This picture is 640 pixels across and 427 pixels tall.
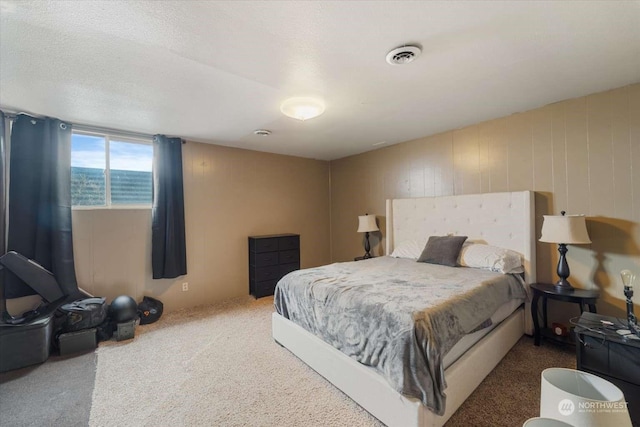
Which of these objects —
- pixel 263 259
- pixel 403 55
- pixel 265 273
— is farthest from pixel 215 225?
pixel 403 55

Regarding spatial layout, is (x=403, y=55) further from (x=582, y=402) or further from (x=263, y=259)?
(x=263, y=259)

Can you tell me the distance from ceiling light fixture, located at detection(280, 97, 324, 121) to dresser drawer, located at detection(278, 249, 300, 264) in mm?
2469

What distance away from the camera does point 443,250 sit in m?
3.07

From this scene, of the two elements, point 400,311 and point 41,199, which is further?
point 41,199

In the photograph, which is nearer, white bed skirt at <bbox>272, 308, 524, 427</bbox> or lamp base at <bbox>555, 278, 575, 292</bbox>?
white bed skirt at <bbox>272, 308, 524, 427</bbox>

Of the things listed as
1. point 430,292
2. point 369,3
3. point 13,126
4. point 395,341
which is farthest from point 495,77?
point 13,126

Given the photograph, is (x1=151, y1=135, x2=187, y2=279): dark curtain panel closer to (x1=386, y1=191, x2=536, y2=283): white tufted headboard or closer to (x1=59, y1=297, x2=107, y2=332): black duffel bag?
(x1=59, y1=297, x2=107, y2=332): black duffel bag

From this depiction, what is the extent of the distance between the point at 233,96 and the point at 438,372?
102 inches

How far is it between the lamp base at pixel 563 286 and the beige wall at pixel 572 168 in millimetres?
204

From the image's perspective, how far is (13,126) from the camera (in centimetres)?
269

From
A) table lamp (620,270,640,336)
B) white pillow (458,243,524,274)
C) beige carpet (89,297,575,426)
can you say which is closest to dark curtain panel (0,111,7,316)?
beige carpet (89,297,575,426)

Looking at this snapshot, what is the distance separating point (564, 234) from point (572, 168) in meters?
0.74

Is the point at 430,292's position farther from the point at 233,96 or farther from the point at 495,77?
the point at 233,96

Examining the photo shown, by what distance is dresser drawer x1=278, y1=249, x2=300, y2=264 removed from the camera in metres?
4.35
